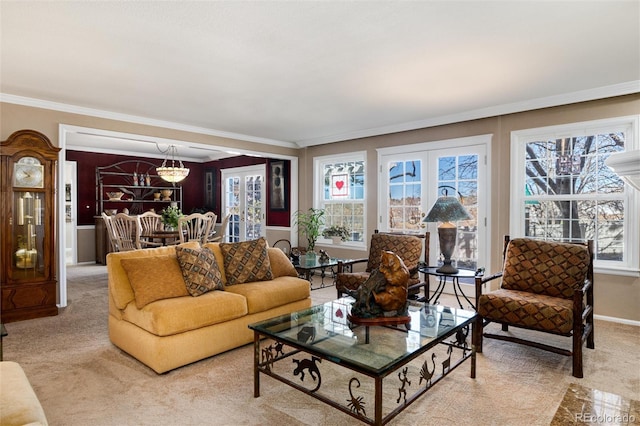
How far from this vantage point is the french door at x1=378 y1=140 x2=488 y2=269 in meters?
4.79

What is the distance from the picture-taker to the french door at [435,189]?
479cm

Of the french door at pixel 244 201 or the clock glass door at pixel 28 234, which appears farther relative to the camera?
the french door at pixel 244 201

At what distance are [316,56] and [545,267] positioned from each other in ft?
8.67

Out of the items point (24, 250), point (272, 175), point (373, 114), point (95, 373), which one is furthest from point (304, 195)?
point (95, 373)

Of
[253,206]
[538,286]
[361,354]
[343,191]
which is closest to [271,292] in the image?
[361,354]

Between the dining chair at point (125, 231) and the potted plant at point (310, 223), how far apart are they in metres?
2.68

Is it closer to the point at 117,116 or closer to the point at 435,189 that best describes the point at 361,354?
the point at 435,189

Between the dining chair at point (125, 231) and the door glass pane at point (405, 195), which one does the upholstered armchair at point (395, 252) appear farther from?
the dining chair at point (125, 231)

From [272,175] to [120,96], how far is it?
371 centimetres

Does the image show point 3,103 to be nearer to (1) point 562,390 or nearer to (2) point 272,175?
(2) point 272,175

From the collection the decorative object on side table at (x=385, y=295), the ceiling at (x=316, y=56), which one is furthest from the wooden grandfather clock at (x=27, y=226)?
the decorative object on side table at (x=385, y=295)

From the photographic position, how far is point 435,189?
5172mm

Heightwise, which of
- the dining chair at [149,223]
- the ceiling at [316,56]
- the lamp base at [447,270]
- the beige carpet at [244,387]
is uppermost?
the ceiling at [316,56]

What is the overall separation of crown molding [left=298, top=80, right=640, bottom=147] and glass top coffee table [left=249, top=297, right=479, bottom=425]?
278cm
